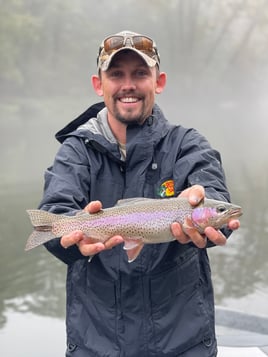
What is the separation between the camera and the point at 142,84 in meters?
2.68

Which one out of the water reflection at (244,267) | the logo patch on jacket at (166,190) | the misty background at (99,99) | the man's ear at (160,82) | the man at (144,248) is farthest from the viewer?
the misty background at (99,99)

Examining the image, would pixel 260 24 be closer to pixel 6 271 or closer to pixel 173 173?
pixel 6 271

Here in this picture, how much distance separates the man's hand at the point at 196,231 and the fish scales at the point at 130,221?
3cm

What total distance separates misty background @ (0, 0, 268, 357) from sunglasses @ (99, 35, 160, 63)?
2845 mm

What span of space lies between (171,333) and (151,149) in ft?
2.82

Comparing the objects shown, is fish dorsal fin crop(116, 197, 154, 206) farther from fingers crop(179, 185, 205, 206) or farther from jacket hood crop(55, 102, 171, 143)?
jacket hood crop(55, 102, 171, 143)

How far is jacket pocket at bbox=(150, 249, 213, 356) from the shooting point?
2.38 metres

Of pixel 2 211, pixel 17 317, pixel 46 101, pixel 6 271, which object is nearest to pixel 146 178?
pixel 17 317

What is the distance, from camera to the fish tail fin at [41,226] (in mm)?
2297

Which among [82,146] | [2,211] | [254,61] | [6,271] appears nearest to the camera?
[82,146]

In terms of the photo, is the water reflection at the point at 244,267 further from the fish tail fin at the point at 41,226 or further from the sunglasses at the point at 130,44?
the fish tail fin at the point at 41,226

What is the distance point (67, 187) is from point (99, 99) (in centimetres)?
3917

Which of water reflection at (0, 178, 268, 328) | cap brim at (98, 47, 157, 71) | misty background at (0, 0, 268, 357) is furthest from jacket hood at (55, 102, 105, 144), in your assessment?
water reflection at (0, 178, 268, 328)

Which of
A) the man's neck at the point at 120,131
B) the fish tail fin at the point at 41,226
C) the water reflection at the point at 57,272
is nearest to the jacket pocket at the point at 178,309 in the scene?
the fish tail fin at the point at 41,226
